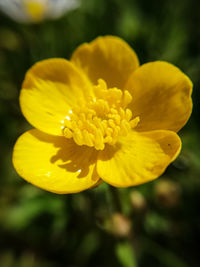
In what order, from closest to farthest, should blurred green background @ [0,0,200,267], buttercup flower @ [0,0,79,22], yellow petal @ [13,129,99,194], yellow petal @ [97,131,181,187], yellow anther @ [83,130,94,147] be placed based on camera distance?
yellow petal @ [97,131,181,187] → yellow petal @ [13,129,99,194] → yellow anther @ [83,130,94,147] → blurred green background @ [0,0,200,267] → buttercup flower @ [0,0,79,22]

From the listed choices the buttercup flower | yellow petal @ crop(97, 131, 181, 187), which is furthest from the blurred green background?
yellow petal @ crop(97, 131, 181, 187)

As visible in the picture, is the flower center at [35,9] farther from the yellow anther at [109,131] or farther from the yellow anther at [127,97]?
the yellow anther at [109,131]

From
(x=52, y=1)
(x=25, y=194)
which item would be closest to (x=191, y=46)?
(x=52, y=1)

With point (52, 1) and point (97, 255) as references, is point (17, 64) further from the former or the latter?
point (97, 255)

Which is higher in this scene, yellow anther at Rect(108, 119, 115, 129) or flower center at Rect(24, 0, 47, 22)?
yellow anther at Rect(108, 119, 115, 129)

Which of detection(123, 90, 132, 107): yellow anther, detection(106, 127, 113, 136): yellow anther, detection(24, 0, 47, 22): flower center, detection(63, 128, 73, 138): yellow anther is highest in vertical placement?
detection(123, 90, 132, 107): yellow anther

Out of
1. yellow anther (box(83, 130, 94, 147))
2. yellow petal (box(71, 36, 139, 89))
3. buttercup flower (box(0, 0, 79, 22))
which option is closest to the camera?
yellow anther (box(83, 130, 94, 147))

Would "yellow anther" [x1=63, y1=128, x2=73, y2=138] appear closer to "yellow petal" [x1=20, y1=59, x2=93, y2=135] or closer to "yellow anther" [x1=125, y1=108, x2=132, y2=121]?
"yellow petal" [x1=20, y1=59, x2=93, y2=135]
